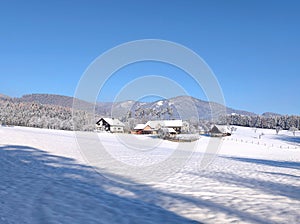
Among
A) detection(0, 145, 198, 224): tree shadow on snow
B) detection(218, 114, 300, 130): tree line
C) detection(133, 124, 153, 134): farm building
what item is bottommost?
detection(0, 145, 198, 224): tree shadow on snow

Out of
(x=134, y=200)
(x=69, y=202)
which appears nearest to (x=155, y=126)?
(x=134, y=200)

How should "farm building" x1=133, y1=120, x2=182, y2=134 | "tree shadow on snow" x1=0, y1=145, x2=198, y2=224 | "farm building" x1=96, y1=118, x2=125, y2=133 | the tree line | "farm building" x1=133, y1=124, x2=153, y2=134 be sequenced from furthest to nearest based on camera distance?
the tree line < "farm building" x1=96, y1=118, x2=125, y2=133 < "farm building" x1=133, y1=124, x2=153, y2=134 < "farm building" x1=133, y1=120, x2=182, y2=134 < "tree shadow on snow" x1=0, y1=145, x2=198, y2=224

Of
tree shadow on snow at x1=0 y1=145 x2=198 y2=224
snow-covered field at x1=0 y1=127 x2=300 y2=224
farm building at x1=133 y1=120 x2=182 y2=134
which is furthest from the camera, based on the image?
farm building at x1=133 y1=120 x2=182 y2=134

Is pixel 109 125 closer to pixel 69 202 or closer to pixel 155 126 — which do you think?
pixel 155 126

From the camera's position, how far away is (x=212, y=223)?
17.9ft

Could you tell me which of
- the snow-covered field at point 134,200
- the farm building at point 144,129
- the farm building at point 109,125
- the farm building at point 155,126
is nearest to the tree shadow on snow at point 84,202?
the snow-covered field at point 134,200

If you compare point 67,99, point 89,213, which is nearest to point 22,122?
point 67,99

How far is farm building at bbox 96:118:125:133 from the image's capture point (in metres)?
82.9

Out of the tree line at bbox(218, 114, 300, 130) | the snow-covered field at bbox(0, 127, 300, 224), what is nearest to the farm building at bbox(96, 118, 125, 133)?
the tree line at bbox(218, 114, 300, 130)

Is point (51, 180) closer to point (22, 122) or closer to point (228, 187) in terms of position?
point (228, 187)

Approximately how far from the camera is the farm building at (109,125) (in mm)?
82938

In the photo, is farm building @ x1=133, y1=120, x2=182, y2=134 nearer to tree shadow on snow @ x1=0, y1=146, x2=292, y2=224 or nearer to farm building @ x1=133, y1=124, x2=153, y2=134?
farm building @ x1=133, y1=124, x2=153, y2=134

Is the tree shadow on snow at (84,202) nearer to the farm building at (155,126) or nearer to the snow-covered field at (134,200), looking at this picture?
the snow-covered field at (134,200)

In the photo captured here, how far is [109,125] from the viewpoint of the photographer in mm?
→ 83938
